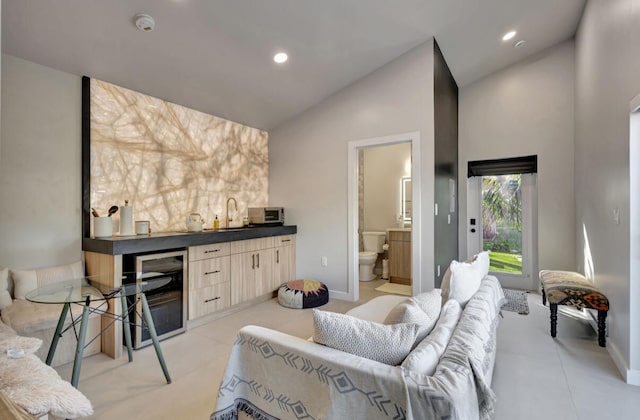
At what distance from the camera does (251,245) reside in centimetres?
381

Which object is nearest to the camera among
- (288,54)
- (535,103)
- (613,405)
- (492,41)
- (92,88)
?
(613,405)

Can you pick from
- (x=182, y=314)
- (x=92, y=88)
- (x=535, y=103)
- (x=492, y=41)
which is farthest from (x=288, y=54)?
(x=535, y=103)

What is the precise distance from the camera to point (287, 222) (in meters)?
4.66

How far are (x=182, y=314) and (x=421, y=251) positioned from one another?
2605mm

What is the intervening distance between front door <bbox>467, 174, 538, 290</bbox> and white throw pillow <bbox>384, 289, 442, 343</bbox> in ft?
12.2

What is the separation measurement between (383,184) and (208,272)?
3.64 meters

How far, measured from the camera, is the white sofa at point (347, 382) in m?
1.07

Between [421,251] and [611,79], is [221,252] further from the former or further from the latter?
[611,79]

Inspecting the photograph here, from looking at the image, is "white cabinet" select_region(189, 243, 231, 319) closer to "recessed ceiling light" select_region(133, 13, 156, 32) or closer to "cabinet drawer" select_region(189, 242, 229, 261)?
"cabinet drawer" select_region(189, 242, 229, 261)

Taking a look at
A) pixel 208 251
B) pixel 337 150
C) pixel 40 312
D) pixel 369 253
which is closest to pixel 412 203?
pixel 337 150

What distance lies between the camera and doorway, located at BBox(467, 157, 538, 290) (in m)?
4.67

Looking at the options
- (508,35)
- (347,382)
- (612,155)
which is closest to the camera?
(347,382)

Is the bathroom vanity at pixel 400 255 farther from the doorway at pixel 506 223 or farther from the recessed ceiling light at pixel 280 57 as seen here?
the recessed ceiling light at pixel 280 57

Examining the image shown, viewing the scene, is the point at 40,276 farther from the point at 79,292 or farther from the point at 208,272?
the point at 208,272
